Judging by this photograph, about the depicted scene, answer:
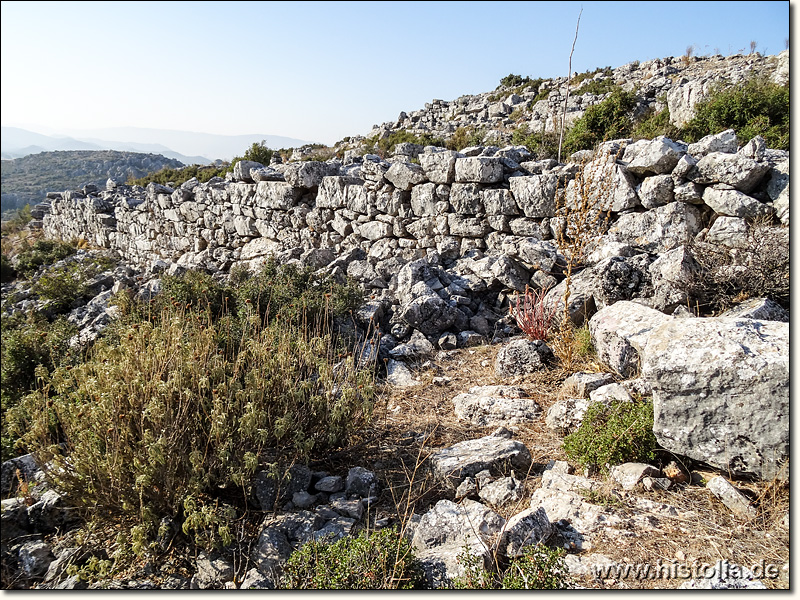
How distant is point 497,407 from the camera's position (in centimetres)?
428

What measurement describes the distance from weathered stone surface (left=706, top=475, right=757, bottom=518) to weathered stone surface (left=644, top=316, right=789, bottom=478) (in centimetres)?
14

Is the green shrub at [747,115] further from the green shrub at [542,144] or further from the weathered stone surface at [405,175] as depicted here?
the weathered stone surface at [405,175]

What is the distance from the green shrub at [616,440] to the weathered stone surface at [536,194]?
11.8 feet

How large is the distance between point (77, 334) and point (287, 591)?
5.20 m

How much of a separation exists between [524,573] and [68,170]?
41.2 meters

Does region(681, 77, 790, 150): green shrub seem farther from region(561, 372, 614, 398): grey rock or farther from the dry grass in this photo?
the dry grass

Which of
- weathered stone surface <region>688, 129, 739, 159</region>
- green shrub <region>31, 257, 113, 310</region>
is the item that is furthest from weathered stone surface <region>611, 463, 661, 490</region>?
green shrub <region>31, 257, 113, 310</region>

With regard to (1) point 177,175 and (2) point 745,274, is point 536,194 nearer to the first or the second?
(2) point 745,274

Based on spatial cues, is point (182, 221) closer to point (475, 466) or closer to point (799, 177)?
point (475, 466)

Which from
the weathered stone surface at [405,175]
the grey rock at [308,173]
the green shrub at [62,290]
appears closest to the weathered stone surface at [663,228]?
the weathered stone surface at [405,175]

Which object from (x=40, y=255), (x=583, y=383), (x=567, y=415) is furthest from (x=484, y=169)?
(x=40, y=255)

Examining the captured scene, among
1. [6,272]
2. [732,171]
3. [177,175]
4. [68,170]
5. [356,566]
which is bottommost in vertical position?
[356,566]

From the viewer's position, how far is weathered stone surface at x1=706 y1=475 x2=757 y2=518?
8.74 ft

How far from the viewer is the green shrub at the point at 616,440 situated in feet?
10.4
